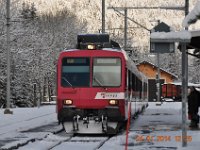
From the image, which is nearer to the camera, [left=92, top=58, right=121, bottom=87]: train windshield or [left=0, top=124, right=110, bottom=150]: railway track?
[left=0, top=124, right=110, bottom=150]: railway track

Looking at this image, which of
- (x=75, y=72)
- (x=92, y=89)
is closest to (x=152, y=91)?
(x=75, y=72)

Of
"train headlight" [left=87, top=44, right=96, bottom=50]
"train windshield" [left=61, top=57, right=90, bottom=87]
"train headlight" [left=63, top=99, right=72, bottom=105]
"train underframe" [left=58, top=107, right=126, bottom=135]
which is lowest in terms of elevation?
"train underframe" [left=58, top=107, right=126, bottom=135]

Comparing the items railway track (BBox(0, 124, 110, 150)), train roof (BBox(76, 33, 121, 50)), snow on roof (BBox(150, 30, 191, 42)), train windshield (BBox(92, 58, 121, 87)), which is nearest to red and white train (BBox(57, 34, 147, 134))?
train windshield (BBox(92, 58, 121, 87))

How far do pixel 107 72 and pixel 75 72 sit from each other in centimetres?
106

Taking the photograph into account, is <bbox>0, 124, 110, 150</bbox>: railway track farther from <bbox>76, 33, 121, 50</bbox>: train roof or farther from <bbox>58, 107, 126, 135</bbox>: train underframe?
<bbox>76, 33, 121, 50</bbox>: train roof

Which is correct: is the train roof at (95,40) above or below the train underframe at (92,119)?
above

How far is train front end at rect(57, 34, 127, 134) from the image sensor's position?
18.1 metres

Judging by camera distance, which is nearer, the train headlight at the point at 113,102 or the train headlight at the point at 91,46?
the train headlight at the point at 113,102

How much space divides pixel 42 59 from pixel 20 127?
4153cm

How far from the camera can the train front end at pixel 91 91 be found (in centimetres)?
1806

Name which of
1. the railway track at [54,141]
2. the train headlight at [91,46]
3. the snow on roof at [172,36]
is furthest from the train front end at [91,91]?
the snow on roof at [172,36]

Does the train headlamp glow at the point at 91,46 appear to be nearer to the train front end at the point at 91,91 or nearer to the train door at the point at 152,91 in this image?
the train front end at the point at 91,91

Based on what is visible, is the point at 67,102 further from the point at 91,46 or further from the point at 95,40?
the point at 95,40

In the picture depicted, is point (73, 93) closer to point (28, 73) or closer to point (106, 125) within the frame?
point (106, 125)
